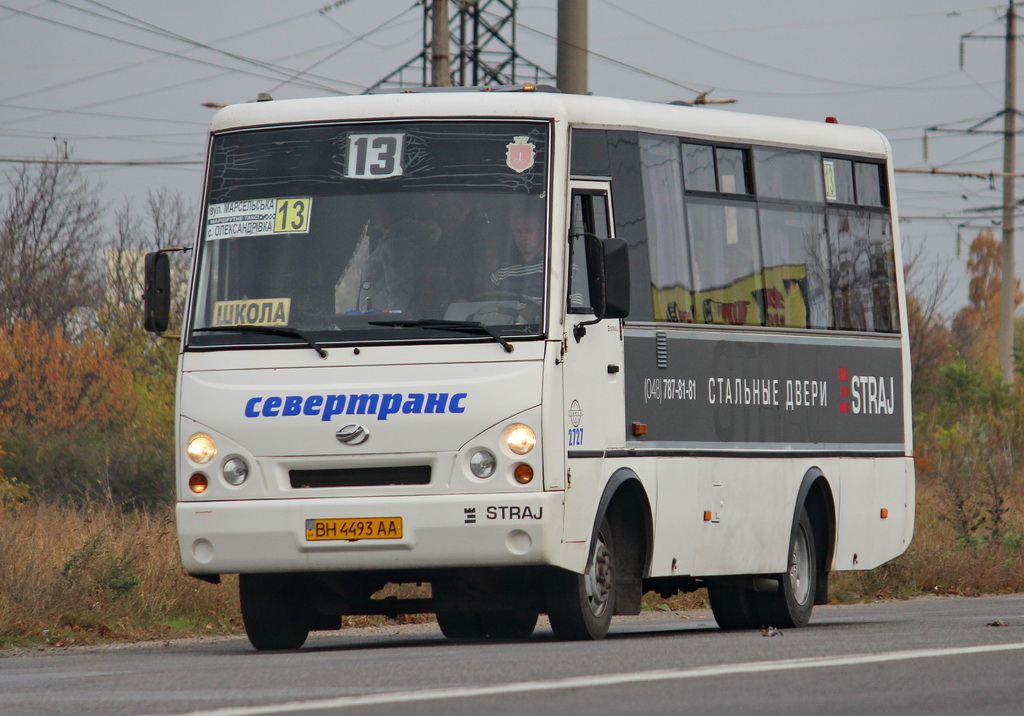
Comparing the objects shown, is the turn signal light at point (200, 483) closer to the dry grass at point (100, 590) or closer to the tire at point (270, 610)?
the tire at point (270, 610)

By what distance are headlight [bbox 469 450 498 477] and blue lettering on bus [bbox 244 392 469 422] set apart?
0.88 ft

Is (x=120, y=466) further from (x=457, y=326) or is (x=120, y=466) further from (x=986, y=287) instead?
(x=986, y=287)

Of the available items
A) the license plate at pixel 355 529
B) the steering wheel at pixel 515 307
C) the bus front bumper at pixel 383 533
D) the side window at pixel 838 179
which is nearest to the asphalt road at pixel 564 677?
the bus front bumper at pixel 383 533

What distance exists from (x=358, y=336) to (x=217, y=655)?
2122 millimetres

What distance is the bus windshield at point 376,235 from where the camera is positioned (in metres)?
12.0

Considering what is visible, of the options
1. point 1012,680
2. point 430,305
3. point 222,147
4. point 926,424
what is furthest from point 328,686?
point 926,424

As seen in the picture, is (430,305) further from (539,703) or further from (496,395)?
(539,703)

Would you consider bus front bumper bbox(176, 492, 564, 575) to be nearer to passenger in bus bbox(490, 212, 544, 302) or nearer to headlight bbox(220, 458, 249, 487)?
headlight bbox(220, 458, 249, 487)

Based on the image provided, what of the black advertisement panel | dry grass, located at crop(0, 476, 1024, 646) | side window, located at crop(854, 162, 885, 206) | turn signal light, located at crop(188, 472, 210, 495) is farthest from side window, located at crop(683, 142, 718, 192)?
dry grass, located at crop(0, 476, 1024, 646)

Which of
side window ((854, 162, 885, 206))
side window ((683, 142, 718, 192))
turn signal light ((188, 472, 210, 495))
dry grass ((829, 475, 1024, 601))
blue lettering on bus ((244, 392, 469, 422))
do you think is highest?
side window ((854, 162, 885, 206))

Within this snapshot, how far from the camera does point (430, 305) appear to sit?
1201 centimetres

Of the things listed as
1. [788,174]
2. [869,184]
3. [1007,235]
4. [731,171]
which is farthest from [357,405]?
[1007,235]

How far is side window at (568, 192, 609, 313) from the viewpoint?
12172 mm

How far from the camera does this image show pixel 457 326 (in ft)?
38.9
